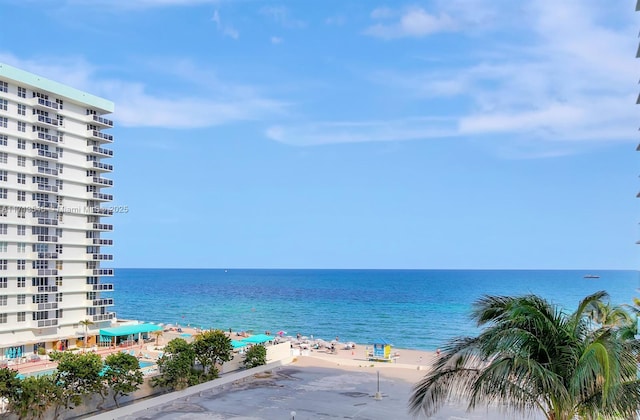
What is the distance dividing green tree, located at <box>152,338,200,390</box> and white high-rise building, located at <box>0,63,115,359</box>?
20.4m

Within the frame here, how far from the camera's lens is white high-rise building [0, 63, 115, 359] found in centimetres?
4456

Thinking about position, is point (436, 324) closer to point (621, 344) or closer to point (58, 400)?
point (58, 400)

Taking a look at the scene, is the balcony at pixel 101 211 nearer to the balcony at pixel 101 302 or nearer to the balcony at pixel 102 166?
the balcony at pixel 102 166

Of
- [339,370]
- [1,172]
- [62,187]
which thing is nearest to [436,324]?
[339,370]

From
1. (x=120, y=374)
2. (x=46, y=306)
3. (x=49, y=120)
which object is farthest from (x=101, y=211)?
(x=120, y=374)

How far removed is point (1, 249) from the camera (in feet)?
145

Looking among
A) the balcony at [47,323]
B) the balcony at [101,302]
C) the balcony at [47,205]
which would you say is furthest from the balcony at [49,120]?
the balcony at [47,323]

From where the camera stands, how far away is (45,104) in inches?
1898

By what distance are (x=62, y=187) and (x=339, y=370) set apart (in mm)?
31404

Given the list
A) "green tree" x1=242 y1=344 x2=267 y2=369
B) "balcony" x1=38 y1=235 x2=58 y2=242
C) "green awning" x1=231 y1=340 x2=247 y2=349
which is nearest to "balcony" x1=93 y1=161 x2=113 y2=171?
"balcony" x1=38 y1=235 x2=58 y2=242

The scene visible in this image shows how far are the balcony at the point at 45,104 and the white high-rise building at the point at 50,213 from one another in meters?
0.08

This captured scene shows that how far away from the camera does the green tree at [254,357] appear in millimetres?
37188

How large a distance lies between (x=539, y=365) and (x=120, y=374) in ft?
73.5

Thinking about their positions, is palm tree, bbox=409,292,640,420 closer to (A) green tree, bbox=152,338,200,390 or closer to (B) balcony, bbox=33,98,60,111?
(A) green tree, bbox=152,338,200,390
